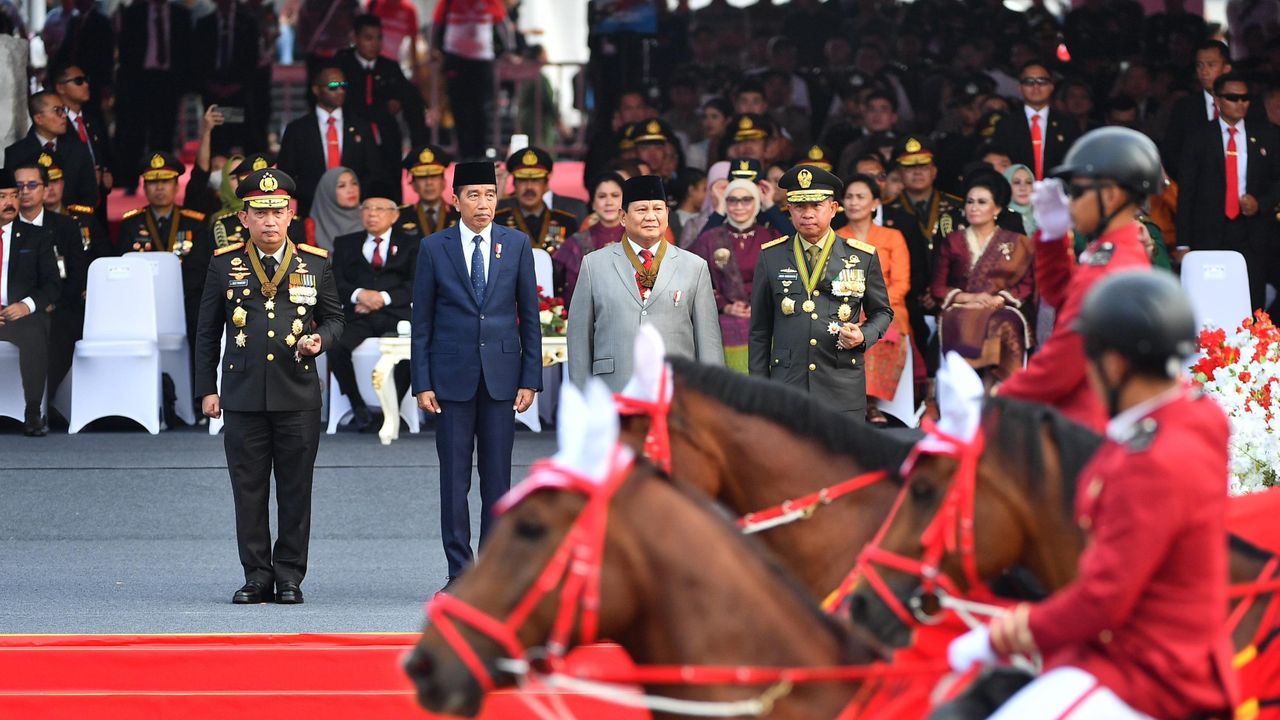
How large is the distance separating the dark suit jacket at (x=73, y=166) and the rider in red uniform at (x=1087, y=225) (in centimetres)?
870

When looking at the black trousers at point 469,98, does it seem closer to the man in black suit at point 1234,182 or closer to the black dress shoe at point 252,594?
the man in black suit at point 1234,182

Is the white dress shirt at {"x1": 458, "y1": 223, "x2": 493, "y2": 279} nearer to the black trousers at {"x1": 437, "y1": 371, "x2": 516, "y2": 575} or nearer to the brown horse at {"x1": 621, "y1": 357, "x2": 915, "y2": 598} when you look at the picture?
the black trousers at {"x1": 437, "y1": 371, "x2": 516, "y2": 575}

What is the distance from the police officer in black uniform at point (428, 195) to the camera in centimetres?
1126

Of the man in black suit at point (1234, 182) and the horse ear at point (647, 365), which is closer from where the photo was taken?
the horse ear at point (647, 365)

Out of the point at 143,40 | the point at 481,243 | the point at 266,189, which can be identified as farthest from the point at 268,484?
the point at 143,40

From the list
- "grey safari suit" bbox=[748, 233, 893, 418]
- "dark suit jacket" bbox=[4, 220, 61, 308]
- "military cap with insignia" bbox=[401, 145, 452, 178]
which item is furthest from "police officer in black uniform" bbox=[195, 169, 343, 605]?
"military cap with insignia" bbox=[401, 145, 452, 178]

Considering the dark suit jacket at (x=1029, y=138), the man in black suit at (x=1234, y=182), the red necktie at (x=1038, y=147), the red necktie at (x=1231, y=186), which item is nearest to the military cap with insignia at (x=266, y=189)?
the dark suit jacket at (x=1029, y=138)

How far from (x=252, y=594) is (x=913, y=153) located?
570cm

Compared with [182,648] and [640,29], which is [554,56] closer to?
[640,29]

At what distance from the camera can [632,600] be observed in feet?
10.1

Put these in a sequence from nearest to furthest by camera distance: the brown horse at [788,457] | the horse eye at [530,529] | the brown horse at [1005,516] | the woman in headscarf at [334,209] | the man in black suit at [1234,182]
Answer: the horse eye at [530,529] → the brown horse at [1005,516] → the brown horse at [788,457] → the man in black suit at [1234,182] → the woman in headscarf at [334,209]

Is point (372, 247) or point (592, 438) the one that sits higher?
point (592, 438)

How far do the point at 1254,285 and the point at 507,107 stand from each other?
7.38 meters

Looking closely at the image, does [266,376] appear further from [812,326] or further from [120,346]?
[120,346]
